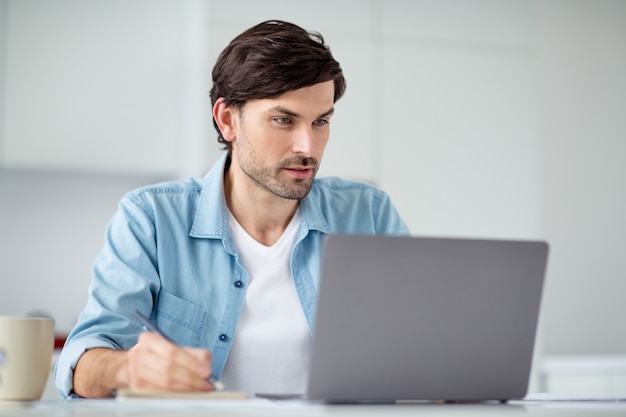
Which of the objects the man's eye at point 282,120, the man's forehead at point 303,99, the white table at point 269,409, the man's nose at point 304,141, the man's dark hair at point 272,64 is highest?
the man's dark hair at point 272,64

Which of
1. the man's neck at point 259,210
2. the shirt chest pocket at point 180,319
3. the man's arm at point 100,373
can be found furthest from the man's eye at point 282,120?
the man's arm at point 100,373

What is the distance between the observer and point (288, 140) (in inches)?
74.1

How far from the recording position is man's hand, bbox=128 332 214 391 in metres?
1.11

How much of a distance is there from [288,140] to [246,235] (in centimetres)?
22

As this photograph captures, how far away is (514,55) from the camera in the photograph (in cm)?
394

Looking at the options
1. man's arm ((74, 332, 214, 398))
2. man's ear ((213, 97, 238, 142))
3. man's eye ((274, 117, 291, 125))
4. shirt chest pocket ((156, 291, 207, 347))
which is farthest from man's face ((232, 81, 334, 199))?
man's arm ((74, 332, 214, 398))

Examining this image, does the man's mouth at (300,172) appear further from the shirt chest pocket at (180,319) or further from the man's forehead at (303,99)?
the shirt chest pocket at (180,319)

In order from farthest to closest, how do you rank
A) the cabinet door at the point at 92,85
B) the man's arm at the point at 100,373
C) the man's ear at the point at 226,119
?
the cabinet door at the point at 92,85, the man's ear at the point at 226,119, the man's arm at the point at 100,373

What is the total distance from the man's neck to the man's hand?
80cm

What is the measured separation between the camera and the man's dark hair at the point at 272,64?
1.85 metres

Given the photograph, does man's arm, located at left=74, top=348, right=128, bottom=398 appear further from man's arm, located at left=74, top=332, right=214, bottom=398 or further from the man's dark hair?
the man's dark hair

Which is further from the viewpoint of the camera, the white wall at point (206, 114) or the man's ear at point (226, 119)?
the white wall at point (206, 114)

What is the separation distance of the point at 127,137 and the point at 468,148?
1445 mm

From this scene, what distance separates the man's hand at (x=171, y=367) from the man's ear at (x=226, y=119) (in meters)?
0.95
